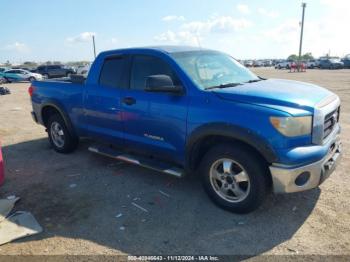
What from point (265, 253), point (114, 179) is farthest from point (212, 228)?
point (114, 179)

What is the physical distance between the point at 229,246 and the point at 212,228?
0.36 metres

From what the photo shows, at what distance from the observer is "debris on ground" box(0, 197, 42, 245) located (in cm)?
349

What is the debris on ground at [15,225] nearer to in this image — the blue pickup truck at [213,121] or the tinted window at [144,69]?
the blue pickup truck at [213,121]

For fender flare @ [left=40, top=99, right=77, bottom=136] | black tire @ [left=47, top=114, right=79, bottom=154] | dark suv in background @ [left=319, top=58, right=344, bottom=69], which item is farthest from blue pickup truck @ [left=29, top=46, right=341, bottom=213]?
dark suv in background @ [left=319, top=58, right=344, bottom=69]

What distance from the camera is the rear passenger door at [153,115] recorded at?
4.04m

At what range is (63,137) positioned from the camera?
6227mm

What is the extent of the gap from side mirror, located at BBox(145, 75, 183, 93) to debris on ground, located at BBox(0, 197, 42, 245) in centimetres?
206

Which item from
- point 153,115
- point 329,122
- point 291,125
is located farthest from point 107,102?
point 329,122

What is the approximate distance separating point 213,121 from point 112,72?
2121 millimetres

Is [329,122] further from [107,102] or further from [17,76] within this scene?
[17,76]

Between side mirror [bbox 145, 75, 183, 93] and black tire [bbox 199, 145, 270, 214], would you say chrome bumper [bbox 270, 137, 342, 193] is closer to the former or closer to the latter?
black tire [bbox 199, 145, 270, 214]

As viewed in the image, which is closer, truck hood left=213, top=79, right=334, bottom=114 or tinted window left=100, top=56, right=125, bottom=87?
truck hood left=213, top=79, right=334, bottom=114

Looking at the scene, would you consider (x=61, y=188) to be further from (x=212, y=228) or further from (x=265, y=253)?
(x=265, y=253)

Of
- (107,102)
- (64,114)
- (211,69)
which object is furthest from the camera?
(64,114)
